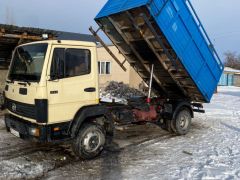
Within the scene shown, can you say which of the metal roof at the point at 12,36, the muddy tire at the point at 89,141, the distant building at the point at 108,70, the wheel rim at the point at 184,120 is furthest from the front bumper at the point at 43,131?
the distant building at the point at 108,70

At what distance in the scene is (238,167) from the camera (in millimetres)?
6188

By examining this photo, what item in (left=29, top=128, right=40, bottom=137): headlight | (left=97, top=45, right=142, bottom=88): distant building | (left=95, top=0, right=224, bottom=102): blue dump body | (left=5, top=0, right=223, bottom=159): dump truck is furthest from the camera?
(left=97, top=45, right=142, bottom=88): distant building

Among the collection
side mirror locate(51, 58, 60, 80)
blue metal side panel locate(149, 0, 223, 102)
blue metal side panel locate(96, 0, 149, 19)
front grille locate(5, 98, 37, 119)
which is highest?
blue metal side panel locate(96, 0, 149, 19)

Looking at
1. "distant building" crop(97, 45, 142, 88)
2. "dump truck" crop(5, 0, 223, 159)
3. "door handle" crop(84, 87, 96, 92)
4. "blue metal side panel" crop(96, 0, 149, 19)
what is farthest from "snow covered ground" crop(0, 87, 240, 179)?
"distant building" crop(97, 45, 142, 88)

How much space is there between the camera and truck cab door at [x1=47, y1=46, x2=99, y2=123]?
5.84 metres

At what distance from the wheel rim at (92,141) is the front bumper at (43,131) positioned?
1.64 feet

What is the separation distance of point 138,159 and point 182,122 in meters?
3.16

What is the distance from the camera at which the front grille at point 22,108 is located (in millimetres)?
5754

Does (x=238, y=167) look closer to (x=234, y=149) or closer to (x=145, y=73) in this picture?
(x=234, y=149)

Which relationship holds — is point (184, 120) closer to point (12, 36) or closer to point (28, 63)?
point (28, 63)

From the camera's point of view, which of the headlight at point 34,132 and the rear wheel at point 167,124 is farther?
the rear wheel at point 167,124

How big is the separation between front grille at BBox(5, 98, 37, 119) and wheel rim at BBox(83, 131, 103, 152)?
51.0 inches

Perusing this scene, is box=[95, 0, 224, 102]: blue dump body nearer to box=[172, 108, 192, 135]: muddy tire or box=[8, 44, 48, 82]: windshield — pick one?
box=[172, 108, 192, 135]: muddy tire

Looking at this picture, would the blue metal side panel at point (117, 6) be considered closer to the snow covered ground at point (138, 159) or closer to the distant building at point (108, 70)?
the snow covered ground at point (138, 159)
